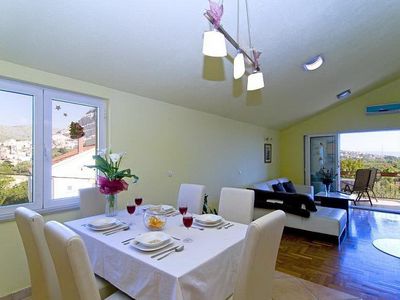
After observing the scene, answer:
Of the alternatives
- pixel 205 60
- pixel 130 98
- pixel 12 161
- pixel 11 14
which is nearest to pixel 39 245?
pixel 12 161

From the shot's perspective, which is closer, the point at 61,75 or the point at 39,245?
the point at 39,245

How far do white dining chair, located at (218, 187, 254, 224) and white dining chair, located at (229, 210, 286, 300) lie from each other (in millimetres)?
900

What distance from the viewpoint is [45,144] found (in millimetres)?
2303

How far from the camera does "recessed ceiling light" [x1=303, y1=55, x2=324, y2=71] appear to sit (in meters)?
3.25

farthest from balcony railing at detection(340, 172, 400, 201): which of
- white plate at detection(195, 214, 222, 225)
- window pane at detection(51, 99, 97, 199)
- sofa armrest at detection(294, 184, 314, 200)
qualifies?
window pane at detection(51, 99, 97, 199)

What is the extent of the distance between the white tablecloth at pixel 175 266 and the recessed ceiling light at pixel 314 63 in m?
2.75

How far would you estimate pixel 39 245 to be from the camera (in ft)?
4.35

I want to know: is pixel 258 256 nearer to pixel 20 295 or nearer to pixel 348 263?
pixel 20 295

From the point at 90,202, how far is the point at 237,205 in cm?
150

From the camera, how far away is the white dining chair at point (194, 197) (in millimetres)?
2574

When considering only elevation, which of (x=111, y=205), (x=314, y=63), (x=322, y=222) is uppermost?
(x=314, y=63)

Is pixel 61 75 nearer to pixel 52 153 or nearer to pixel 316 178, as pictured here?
pixel 52 153

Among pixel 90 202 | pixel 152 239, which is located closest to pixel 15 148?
pixel 90 202

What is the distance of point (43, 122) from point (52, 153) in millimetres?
325
